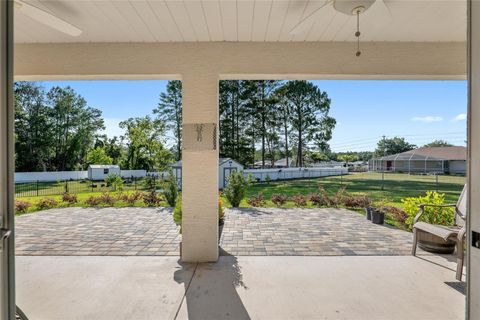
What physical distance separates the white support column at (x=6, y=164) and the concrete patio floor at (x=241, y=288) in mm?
1342

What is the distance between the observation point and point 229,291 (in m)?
2.44

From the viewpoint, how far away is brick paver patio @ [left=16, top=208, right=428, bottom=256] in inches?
141

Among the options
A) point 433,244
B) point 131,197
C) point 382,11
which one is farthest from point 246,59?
point 131,197

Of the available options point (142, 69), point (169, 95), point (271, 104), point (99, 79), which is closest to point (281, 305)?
point (142, 69)

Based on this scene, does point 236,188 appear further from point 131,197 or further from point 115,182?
point 115,182

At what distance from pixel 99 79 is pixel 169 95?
13.9 metres

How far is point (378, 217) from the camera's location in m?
5.22

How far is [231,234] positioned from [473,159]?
380cm

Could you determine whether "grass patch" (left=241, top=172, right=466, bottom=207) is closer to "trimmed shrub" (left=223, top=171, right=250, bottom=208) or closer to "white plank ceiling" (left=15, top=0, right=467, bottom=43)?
"trimmed shrub" (left=223, top=171, right=250, bottom=208)

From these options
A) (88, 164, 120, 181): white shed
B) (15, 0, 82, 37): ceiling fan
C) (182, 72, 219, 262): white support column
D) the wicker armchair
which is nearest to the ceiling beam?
(182, 72, 219, 262): white support column

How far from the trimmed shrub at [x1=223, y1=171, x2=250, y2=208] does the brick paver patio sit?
79 centimetres

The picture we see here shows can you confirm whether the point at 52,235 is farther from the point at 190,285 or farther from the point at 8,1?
the point at 8,1

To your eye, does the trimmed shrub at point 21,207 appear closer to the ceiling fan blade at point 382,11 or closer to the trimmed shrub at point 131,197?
the trimmed shrub at point 131,197

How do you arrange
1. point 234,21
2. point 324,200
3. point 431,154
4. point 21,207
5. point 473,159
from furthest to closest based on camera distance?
point 431,154, point 324,200, point 21,207, point 234,21, point 473,159
